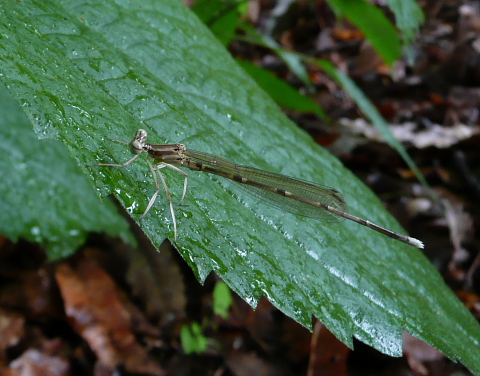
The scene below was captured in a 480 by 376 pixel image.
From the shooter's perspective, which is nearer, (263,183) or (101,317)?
(263,183)

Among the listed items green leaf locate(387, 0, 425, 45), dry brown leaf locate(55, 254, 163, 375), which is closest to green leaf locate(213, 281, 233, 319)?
dry brown leaf locate(55, 254, 163, 375)

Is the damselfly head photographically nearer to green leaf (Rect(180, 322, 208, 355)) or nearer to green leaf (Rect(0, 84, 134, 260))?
green leaf (Rect(0, 84, 134, 260))

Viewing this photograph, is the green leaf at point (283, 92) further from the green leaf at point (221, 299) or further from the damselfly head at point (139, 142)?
the damselfly head at point (139, 142)

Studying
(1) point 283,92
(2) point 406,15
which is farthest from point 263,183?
(1) point 283,92

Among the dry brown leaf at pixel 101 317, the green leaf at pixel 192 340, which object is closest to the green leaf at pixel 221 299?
the green leaf at pixel 192 340

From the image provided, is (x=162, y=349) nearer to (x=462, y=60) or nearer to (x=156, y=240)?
(x=156, y=240)

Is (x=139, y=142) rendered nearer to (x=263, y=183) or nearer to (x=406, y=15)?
(x=263, y=183)

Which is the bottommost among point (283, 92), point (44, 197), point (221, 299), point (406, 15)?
point (221, 299)

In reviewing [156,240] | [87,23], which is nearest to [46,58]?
[87,23]

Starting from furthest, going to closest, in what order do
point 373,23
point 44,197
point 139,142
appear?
point 373,23, point 44,197, point 139,142
